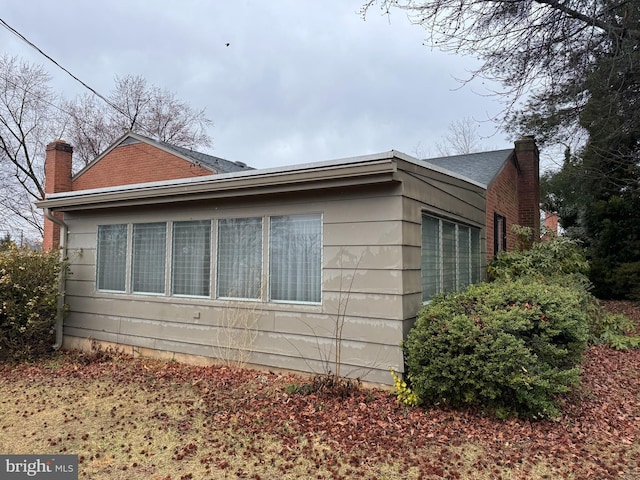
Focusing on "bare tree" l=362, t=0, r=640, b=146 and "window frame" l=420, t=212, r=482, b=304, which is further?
"bare tree" l=362, t=0, r=640, b=146

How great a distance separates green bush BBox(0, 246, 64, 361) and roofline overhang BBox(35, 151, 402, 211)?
1.12m

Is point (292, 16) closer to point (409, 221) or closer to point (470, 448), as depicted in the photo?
point (409, 221)

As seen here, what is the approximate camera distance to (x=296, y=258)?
5520mm

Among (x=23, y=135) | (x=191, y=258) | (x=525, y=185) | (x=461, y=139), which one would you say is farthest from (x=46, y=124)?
(x=461, y=139)

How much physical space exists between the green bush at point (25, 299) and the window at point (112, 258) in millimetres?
728

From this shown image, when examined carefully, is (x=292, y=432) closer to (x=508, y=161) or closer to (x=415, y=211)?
(x=415, y=211)

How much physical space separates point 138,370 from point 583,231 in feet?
53.6

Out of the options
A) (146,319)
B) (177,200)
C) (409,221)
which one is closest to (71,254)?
(146,319)

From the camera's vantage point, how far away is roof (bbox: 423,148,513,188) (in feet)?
28.8

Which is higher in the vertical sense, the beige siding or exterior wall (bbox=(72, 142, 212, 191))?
exterior wall (bbox=(72, 142, 212, 191))

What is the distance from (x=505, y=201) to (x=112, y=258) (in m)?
8.31

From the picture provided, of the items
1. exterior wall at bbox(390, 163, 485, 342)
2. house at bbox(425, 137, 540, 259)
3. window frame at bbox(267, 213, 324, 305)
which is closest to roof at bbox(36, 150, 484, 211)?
exterior wall at bbox(390, 163, 485, 342)

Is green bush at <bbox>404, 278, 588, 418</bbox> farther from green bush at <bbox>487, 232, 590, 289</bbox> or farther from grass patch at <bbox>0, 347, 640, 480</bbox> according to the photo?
green bush at <bbox>487, 232, 590, 289</bbox>

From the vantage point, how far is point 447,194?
6.11 m
